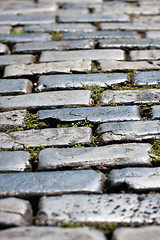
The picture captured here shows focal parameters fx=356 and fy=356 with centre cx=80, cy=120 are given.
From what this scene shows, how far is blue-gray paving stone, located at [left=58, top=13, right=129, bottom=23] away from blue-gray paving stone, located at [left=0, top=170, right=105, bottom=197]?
240 centimetres

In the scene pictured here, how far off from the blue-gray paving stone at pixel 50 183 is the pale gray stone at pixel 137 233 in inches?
11.4

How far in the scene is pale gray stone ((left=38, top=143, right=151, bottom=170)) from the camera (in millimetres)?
1925

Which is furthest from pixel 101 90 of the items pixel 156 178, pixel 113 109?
pixel 156 178

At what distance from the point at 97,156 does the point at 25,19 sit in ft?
8.07

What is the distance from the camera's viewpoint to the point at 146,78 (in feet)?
8.87

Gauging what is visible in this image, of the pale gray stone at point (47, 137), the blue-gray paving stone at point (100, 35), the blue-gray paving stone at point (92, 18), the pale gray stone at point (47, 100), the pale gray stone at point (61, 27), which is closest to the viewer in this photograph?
the pale gray stone at point (47, 137)

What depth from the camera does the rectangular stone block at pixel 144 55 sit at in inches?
119

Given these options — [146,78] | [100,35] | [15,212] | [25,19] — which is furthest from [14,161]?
[25,19]

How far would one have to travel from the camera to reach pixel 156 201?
1.68 metres

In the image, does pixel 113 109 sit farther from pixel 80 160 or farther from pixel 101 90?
pixel 80 160

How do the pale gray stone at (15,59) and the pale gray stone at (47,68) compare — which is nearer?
the pale gray stone at (47,68)

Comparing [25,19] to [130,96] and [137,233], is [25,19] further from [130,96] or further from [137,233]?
[137,233]

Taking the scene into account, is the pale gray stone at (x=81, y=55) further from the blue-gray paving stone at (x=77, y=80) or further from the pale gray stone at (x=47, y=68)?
the blue-gray paving stone at (x=77, y=80)

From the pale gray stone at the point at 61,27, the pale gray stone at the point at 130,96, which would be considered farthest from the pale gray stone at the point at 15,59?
the pale gray stone at the point at 130,96
